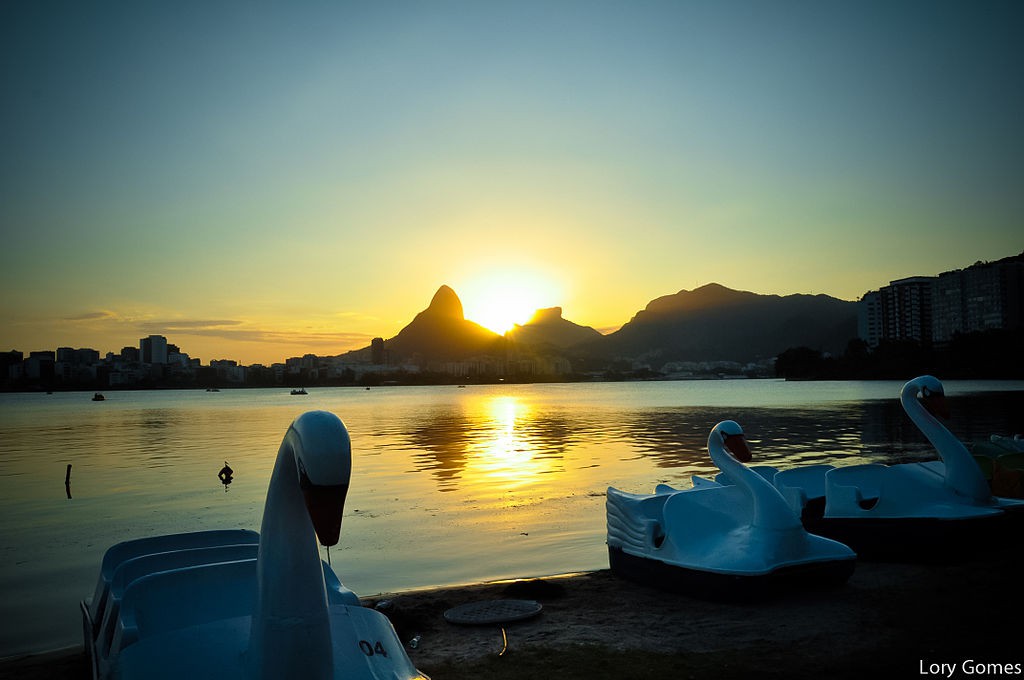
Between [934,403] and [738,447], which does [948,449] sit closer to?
[934,403]

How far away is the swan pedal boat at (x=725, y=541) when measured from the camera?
25.8ft

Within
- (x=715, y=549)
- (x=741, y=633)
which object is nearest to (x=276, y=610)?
(x=741, y=633)

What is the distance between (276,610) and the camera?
3.29 m

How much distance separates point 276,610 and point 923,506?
30.3ft

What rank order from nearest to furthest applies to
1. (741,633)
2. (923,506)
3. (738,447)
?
(741,633) → (738,447) → (923,506)

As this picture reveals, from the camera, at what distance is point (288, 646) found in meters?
3.26

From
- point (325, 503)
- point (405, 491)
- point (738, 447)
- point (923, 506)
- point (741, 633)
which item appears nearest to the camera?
point (325, 503)

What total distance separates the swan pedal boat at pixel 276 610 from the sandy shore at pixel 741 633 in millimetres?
2649

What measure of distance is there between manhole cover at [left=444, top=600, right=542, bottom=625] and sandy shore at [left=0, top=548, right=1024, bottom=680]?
0.32 ft

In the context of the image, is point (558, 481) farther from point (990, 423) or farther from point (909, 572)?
point (990, 423)

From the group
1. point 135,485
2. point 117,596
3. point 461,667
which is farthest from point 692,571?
point 135,485

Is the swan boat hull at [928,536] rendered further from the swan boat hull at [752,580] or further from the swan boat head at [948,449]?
the swan boat hull at [752,580]

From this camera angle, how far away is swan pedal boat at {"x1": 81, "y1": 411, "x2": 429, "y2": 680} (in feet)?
9.60

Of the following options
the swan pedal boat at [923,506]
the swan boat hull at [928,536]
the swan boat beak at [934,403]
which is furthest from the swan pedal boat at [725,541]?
the swan boat beak at [934,403]
